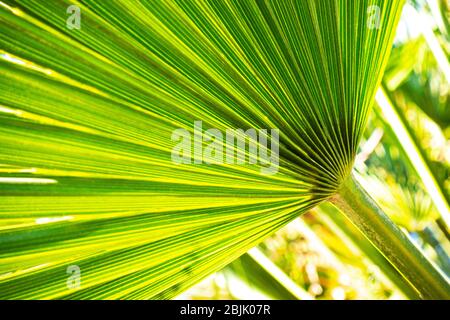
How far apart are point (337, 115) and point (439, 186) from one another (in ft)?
1.95

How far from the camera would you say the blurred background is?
114 centimetres

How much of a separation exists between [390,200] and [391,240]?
0.63 meters

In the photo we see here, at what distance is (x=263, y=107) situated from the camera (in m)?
0.68

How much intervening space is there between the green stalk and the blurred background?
0.39m

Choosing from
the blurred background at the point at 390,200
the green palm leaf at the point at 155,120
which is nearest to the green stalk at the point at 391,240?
the green palm leaf at the point at 155,120

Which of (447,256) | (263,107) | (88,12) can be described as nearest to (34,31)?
(88,12)

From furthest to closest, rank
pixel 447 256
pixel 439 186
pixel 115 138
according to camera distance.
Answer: pixel 447 256 < pixel 439 186 < pixel 115 138

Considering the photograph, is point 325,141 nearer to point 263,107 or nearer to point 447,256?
point 263,107

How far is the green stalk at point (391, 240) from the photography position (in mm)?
756

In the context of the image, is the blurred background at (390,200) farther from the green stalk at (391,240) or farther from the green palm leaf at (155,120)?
the green palm leaf at (155,120)

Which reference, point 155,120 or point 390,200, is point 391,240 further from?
point 390,200

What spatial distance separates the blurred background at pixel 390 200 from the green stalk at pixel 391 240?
0.39 meters

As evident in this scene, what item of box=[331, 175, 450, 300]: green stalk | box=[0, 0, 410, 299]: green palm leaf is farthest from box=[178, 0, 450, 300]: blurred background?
box=[0, 0, 410, 299]: green palm leaf

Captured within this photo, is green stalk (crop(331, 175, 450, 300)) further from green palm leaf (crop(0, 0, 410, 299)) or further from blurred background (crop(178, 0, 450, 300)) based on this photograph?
blurred background (crop(178, 0, 450, 300))
